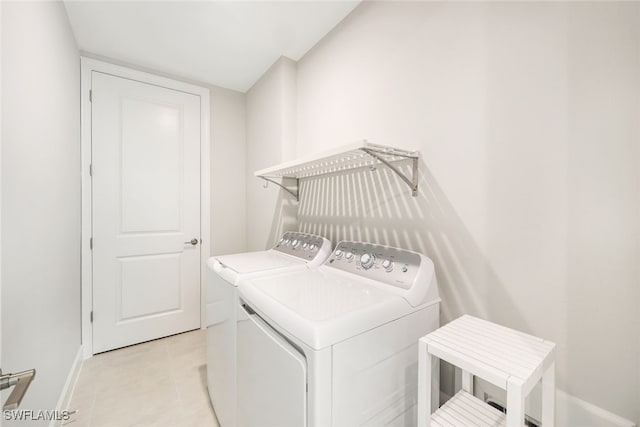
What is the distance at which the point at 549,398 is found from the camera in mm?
756

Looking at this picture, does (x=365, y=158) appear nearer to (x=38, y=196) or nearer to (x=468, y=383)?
(x=468, y=383)

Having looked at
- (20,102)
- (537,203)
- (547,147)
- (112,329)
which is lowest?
(112,329)

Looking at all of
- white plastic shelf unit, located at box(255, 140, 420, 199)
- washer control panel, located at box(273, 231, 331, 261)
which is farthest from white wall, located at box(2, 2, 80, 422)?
washer control panel, located at box(273, 231, 331, 261)

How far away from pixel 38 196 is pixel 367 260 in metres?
1.49

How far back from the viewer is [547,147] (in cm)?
88

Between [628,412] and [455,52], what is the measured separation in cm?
135

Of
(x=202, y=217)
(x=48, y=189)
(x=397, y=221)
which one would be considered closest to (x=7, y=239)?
(x=48, y=189)

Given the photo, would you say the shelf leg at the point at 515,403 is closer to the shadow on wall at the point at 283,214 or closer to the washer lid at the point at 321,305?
the washer lid at the point at 321,305

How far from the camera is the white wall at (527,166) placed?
76 centimetres

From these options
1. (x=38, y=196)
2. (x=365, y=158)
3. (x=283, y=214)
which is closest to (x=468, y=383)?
(x=365, y=158)

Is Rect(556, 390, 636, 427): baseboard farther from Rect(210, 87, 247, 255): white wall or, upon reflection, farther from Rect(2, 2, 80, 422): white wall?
Rect(210, 87, 247, 255): white wall

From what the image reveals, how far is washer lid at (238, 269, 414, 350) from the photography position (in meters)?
0.77

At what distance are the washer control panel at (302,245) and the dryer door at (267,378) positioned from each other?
1.83 ft

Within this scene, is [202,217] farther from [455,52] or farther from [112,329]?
[455,52]
